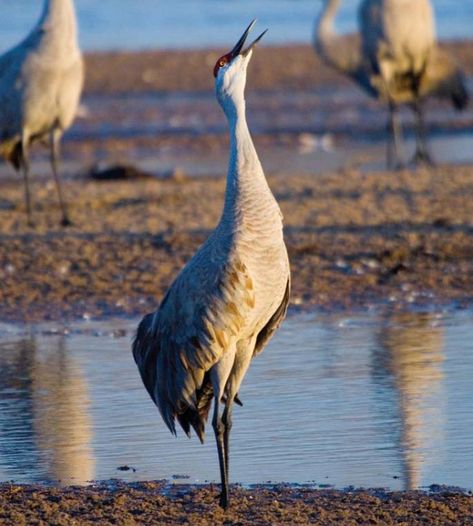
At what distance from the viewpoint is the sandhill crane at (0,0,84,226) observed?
1209 centimetres

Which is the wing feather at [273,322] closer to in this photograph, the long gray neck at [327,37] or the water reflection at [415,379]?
the water reflection at [415,379]

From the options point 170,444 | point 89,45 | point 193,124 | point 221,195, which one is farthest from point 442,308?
point 89,45

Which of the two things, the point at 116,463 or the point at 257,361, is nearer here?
the point at 116,463

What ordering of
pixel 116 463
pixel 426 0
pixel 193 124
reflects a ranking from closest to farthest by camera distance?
pixel 116 463
pixel 426 0
pixel 193 124

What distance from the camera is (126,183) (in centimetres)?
1509

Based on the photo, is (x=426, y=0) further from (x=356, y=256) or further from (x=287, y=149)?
(x=356, y=256)

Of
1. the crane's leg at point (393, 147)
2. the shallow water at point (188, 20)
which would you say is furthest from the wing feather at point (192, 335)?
the shallow water at point (188, 20)

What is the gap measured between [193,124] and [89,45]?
1302 cm

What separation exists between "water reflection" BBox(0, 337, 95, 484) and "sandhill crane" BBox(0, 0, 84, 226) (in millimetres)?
3549

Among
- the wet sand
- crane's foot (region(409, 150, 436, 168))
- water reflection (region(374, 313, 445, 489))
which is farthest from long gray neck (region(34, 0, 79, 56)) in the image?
the wet sand

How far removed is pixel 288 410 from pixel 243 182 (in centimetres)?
156

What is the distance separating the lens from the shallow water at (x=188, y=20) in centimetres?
3412

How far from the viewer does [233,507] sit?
573cm

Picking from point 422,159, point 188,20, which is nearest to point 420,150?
point 422,159
